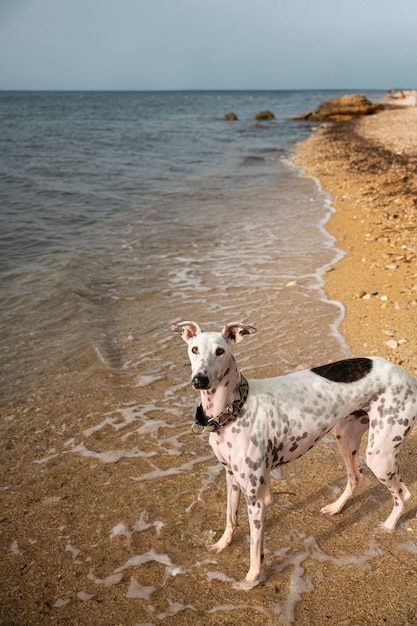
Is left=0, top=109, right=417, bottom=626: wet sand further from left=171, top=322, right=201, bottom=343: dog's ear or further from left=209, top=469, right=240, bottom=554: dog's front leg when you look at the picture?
left=171, top=322, right=201, bottom=343: dog's ear

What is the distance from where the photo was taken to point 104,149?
116 ft

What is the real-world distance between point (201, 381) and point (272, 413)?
30.7 inches

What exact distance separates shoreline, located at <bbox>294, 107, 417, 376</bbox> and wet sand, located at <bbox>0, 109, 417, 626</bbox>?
0.58 feet

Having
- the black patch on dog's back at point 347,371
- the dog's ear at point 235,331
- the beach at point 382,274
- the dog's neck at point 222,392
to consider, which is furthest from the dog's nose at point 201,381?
the beach at point 382,274

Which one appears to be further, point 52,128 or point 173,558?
point 52,128

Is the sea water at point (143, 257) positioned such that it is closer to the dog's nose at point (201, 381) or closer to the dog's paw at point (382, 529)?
the dog's paw at point (382, 529)

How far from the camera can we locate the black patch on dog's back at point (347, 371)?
436 cm

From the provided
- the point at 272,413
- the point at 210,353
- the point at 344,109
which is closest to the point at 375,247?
the point at 272,413

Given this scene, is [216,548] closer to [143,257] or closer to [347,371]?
[347,371]

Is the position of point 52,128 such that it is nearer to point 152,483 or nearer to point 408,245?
point 408,245

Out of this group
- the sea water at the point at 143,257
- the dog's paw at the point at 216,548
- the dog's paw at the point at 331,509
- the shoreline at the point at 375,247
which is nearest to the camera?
the dog's paw at the point at 216,548

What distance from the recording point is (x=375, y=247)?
12.2m

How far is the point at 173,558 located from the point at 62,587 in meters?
0.95

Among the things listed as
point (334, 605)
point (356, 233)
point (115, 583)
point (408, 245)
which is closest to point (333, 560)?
point (334, 605)
